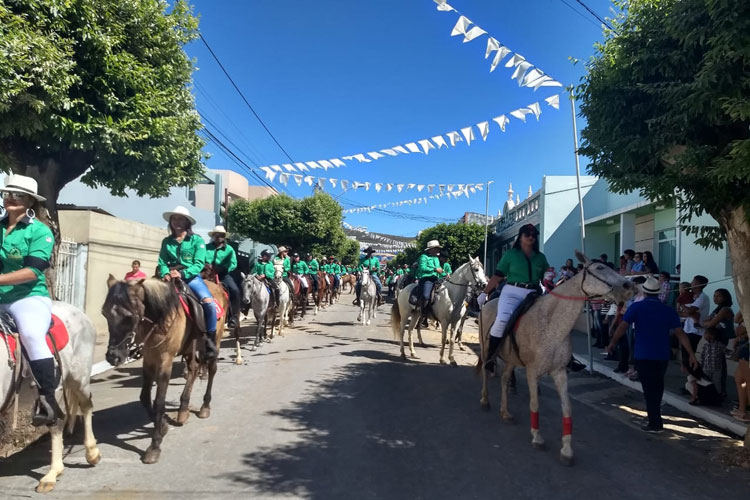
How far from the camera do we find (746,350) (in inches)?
240

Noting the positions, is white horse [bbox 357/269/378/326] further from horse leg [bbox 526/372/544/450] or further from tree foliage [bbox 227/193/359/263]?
tree foliage [bbox 227/193/359/263]

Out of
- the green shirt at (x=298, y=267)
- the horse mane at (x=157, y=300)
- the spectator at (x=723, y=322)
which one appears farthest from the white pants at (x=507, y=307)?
the green shirt at (x=298, y=267)

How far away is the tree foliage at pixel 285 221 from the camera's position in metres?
28.4

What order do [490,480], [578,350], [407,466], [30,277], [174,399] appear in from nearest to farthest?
[30,277] < [490,480] < [407,466] < [174,399] < [578,350]

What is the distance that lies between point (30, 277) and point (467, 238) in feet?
102

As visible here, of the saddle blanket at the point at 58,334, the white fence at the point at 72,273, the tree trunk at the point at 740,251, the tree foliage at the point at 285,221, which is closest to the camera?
the saddle blanket at the point at 58,334

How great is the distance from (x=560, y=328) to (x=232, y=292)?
6226mm

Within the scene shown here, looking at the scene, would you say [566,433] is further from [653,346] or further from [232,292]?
[232,292]

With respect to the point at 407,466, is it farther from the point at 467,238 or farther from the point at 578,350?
the point at 467,238

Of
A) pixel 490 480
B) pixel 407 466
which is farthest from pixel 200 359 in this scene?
pixel 490 480

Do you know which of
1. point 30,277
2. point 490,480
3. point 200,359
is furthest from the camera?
point 200,359

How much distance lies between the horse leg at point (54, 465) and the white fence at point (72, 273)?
6.25 meters

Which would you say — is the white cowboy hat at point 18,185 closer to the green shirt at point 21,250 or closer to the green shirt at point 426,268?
the green shirt at point 21,250

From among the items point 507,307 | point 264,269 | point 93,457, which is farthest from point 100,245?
point 507,307
